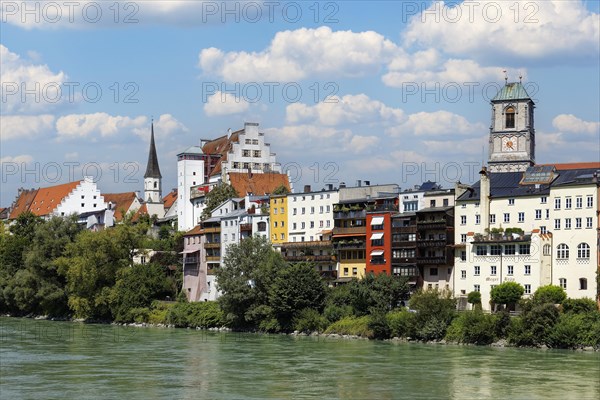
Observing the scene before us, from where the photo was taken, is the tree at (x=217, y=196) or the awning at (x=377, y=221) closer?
the awning at (x=377, y=221)

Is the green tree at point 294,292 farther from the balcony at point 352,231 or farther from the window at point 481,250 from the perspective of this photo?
the window at point 481,250

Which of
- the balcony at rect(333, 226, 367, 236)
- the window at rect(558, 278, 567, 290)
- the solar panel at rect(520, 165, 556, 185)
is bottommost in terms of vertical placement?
the window at rect(558, 278, 567, 290)

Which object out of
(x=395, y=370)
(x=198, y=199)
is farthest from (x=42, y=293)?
(x=395, y=370)

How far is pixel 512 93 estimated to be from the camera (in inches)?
5138

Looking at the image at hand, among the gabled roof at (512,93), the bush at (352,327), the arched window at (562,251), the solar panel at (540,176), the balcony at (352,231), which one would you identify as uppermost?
the gabled roof at (512,93)

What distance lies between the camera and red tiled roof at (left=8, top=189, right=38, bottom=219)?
16900 cm

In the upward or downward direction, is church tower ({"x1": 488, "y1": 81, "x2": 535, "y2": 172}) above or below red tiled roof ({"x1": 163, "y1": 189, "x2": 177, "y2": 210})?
above

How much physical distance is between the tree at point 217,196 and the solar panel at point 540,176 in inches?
1616

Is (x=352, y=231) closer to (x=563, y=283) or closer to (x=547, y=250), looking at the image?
(x=547, y=250)

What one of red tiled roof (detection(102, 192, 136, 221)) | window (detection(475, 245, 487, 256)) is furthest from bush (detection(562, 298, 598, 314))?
red tiled roof (detection(102, 192, 136, 221))

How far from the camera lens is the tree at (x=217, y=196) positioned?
114125 mm

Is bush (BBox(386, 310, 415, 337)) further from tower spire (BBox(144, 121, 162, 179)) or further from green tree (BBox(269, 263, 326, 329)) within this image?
tower spire (BBox(144, 121, 162, 179))

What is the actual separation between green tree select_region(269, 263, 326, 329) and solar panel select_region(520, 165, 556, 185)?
17.2 m

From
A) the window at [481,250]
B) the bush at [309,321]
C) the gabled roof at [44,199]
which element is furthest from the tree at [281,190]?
the gabled roof at [44,199]
